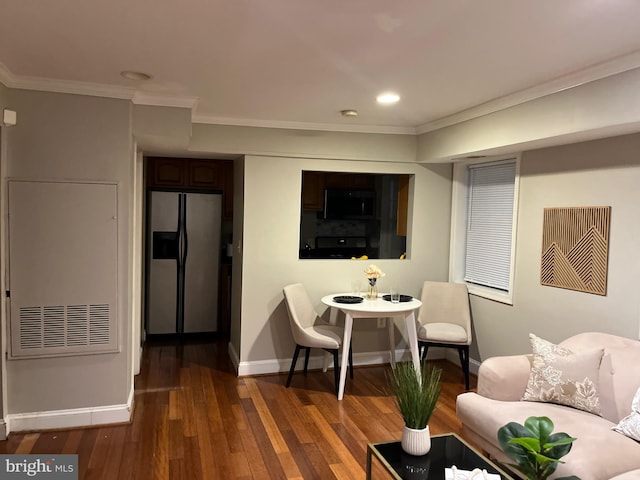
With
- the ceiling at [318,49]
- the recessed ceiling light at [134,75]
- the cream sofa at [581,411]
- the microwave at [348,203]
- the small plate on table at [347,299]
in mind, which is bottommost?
the cream sofa at [581,411]

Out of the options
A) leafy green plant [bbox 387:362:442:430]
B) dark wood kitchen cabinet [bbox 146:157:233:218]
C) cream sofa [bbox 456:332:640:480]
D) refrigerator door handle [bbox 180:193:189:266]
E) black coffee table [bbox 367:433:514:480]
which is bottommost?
black coffee table [bbox 367:433:514:480]

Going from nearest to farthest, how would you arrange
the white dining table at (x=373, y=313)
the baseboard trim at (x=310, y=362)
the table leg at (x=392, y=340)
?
the white dining table at (x=373, y=313) → the baseboard trim at (x=310, y=362) → the table leg at (x=392, y=340)

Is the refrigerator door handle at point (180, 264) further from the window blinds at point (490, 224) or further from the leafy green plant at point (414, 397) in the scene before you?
the leafy green plant at point (414, 397)

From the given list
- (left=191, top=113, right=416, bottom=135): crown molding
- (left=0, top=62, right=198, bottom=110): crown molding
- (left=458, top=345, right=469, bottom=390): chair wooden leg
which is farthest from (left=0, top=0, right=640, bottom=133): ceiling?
(left=458, top=345, right=469, bottom=390): chair wooden leg

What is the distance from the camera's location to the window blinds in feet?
13.8

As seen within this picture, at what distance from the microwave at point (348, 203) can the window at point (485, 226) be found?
3.26 ft

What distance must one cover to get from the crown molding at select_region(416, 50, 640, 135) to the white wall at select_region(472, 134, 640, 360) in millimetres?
519

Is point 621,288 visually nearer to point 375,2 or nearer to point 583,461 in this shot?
point 583,461

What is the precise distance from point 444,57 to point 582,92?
36.6 inches

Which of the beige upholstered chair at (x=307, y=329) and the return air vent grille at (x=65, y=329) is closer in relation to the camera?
the return air vent grille at (x=65, y=329)

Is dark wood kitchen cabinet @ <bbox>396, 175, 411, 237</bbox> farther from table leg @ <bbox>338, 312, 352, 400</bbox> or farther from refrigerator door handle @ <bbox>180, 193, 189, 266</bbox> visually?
refrigerator door handle @ <bbox>180, 193, 189, 266</bbox>

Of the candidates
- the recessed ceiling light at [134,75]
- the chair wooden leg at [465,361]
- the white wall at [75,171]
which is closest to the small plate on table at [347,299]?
the chair wooden leg at [465,361]

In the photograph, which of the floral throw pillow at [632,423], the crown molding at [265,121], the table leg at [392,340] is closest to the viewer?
the floral throw pillow at [632,423]

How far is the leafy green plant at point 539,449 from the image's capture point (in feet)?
5.08
